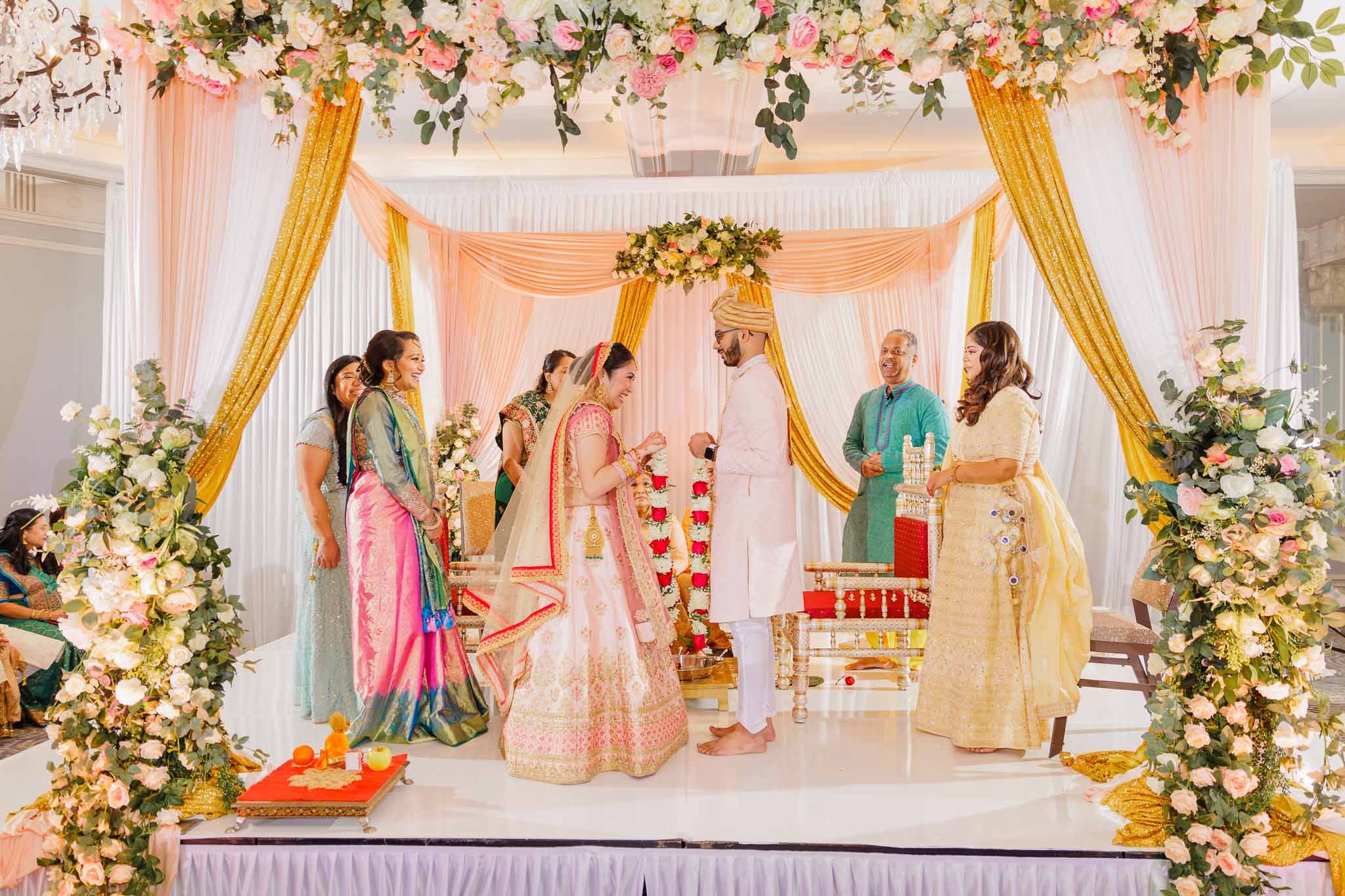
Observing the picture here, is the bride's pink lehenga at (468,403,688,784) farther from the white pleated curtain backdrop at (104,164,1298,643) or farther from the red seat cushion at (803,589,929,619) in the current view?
the white pleated curtain backdrop at (104,164,1298,643)

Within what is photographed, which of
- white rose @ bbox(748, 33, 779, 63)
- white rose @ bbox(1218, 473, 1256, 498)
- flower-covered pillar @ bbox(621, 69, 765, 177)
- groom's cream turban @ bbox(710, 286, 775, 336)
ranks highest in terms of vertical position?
flower-covered pillar @ bbox(621, 69, 765, 177)

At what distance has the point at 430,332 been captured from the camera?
248 inches

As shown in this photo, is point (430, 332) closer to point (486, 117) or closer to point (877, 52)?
point (486, 117)

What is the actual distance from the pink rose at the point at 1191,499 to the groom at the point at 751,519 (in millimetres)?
1318

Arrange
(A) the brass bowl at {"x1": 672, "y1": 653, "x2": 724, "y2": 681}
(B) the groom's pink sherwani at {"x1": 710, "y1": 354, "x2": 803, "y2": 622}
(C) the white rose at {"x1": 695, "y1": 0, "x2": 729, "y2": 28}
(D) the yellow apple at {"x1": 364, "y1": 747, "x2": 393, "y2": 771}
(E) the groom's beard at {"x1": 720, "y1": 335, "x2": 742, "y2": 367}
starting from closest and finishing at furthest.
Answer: (C) the white rose at {"x1": 695, "y1": 0, "x2": 729, "y2": 28} < (D) the yellow apple at {"x1": 364, "y1": 747, "x2": 393, "y2": 771} < (B) the groom's pink sherwani at {"x1": 710, "y1": 354, "x2": 803, "y2": 622} < (E) the groom's beard at {"x1": 720, "y1": 335, "x2": 742, "y2": 367} < (A) the brass bowl at {"x1": 672, "y1": 653, "x2": 724, "y2": 681}

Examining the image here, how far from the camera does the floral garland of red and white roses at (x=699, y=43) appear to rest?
2.71m

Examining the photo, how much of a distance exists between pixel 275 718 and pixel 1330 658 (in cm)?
644

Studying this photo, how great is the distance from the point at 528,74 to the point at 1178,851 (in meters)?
2.92

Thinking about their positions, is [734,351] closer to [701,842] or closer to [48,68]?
[701,842]

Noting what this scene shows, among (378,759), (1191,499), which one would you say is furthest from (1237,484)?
(378,759)

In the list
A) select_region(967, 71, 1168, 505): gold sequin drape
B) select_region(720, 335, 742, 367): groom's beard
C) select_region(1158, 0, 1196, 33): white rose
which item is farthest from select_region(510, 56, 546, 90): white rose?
select_region(1158, 0, 1196, 33): white rose

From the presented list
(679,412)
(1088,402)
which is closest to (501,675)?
(679,412)

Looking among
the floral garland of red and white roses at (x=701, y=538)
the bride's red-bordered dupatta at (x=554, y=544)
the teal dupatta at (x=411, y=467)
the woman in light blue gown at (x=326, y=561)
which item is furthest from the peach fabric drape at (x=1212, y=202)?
the woman in light blue gown at (x=326, y=561)

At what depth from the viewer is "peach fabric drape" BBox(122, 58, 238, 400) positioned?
3.00 metres
